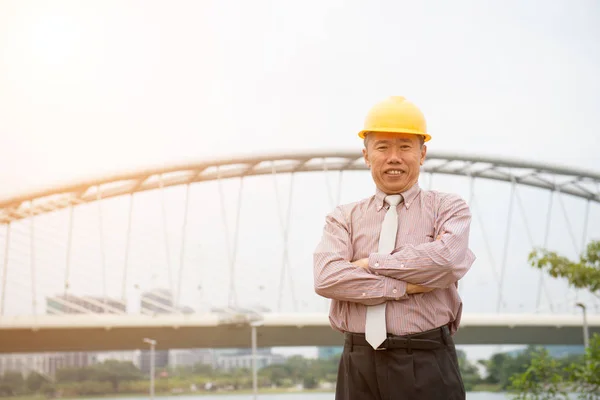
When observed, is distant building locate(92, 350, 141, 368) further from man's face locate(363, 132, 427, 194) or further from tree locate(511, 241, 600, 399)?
man's face locate(363, 132, 427, 194)

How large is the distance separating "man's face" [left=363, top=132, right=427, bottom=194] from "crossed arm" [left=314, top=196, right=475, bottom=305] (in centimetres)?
22

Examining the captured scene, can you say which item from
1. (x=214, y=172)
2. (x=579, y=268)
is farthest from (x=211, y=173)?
(x=579, y=268)

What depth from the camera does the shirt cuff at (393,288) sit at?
11.3 ft

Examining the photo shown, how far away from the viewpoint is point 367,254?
3650mm

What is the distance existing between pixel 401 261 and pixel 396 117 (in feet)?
2.05

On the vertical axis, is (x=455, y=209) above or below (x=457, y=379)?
above

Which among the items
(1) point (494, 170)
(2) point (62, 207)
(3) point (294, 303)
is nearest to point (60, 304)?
(2) point (62, 207)

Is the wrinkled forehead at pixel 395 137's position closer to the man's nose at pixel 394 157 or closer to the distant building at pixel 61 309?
the man's nose at pixel 394 157

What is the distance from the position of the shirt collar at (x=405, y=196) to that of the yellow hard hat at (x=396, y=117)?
256 millimetres

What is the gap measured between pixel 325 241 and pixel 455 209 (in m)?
0.59

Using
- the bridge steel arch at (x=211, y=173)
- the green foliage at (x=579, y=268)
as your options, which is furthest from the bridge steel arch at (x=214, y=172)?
the green foliage at (x=579, y=268)

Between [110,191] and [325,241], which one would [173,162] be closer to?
[110,191]

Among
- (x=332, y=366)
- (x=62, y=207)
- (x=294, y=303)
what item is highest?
(x=62, y=207)

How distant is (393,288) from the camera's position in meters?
3.46
